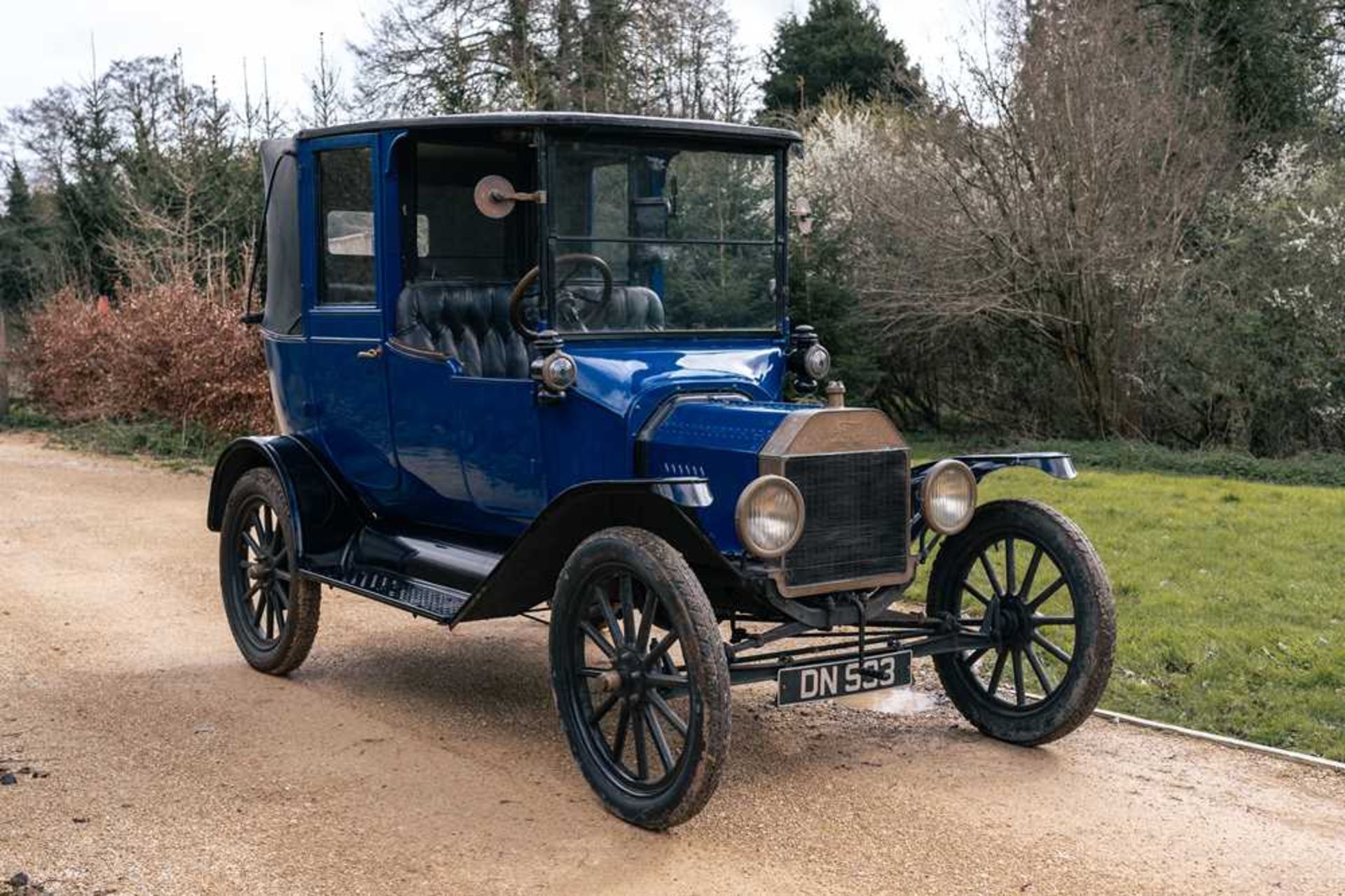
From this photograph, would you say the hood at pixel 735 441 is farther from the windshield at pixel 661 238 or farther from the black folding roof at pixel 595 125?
the black folding roof at pixel 595 125

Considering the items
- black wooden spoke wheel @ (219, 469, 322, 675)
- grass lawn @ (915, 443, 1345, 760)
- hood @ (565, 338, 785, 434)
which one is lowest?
grass lawn @ (915, 443, 1345, 760)

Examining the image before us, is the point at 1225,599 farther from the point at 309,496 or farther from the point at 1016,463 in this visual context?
the point at 309,496

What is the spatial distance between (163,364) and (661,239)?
38.8ft

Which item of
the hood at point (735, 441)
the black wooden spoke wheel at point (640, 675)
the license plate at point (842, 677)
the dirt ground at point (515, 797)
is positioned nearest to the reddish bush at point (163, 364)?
the dirt ground at point (515, 797)

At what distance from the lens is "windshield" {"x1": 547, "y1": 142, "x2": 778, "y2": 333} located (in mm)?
5770

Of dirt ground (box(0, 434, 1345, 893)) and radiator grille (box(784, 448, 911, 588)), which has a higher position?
radiator grille (box(784, 448, 911, 588))

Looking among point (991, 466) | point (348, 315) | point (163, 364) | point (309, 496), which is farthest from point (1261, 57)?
point (309, 496)

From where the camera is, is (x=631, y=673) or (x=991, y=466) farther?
(x=991, y=466)

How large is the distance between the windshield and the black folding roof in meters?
0.08

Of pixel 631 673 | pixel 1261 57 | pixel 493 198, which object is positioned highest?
pixel 1261 57

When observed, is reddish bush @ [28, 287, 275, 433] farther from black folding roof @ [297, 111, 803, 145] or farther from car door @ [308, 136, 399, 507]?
black folding roof @ [297, 111, 803, 145]

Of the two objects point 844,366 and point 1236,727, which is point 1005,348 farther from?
point 1236,727

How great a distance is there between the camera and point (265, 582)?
6.95 meters

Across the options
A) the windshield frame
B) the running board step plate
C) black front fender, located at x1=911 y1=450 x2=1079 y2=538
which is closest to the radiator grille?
black front fender, located at x1=911 y1=450 x2=1079 y2=538
